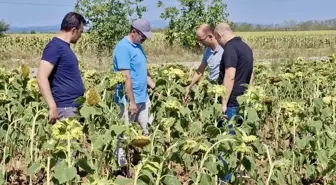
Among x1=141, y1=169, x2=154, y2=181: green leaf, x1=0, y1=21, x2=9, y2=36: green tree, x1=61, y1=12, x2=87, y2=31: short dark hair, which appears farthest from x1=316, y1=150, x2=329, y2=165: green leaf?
x1=0, y1=21, x2=9, y2=36: green tree

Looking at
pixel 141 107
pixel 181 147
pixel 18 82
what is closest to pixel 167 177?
pixel 181 147

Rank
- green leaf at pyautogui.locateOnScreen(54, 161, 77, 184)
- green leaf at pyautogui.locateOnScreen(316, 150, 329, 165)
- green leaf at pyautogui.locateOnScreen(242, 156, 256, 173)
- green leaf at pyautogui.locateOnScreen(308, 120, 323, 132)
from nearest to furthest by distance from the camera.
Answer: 1. green leaf at pyautogui.locateOnScreen(54, 161, 77, 184)
2. green leaf at pyautogui.locateOnScreen(242, 156, 256, 173)
3. green leaf at pyautogui.locateOnScreen(316, 150, 329, 165)
4. green leaf at pyautogui.locateOnScreen(308, 120, 323, 132)

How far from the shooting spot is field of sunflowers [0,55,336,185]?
115 inches

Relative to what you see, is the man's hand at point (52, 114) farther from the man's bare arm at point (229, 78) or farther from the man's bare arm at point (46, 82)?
the man's bare arm at point (229, 78)

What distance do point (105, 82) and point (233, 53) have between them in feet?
3.36

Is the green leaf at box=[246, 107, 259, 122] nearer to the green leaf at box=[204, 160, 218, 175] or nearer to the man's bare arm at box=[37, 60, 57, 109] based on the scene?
the green leaf at box=[204, 160, 218, 175]

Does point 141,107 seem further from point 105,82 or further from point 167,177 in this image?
point 167,177

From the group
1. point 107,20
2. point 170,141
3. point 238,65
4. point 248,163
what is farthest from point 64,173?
point 107,20

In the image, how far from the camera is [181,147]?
3.08 meters

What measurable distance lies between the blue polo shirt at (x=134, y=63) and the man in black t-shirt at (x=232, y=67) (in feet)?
2.31

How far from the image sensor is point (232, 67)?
14.7ft

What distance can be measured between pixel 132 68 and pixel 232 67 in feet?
3.18

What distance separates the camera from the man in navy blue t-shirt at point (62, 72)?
160 inches

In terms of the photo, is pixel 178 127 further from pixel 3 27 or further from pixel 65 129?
pixel 3 27
